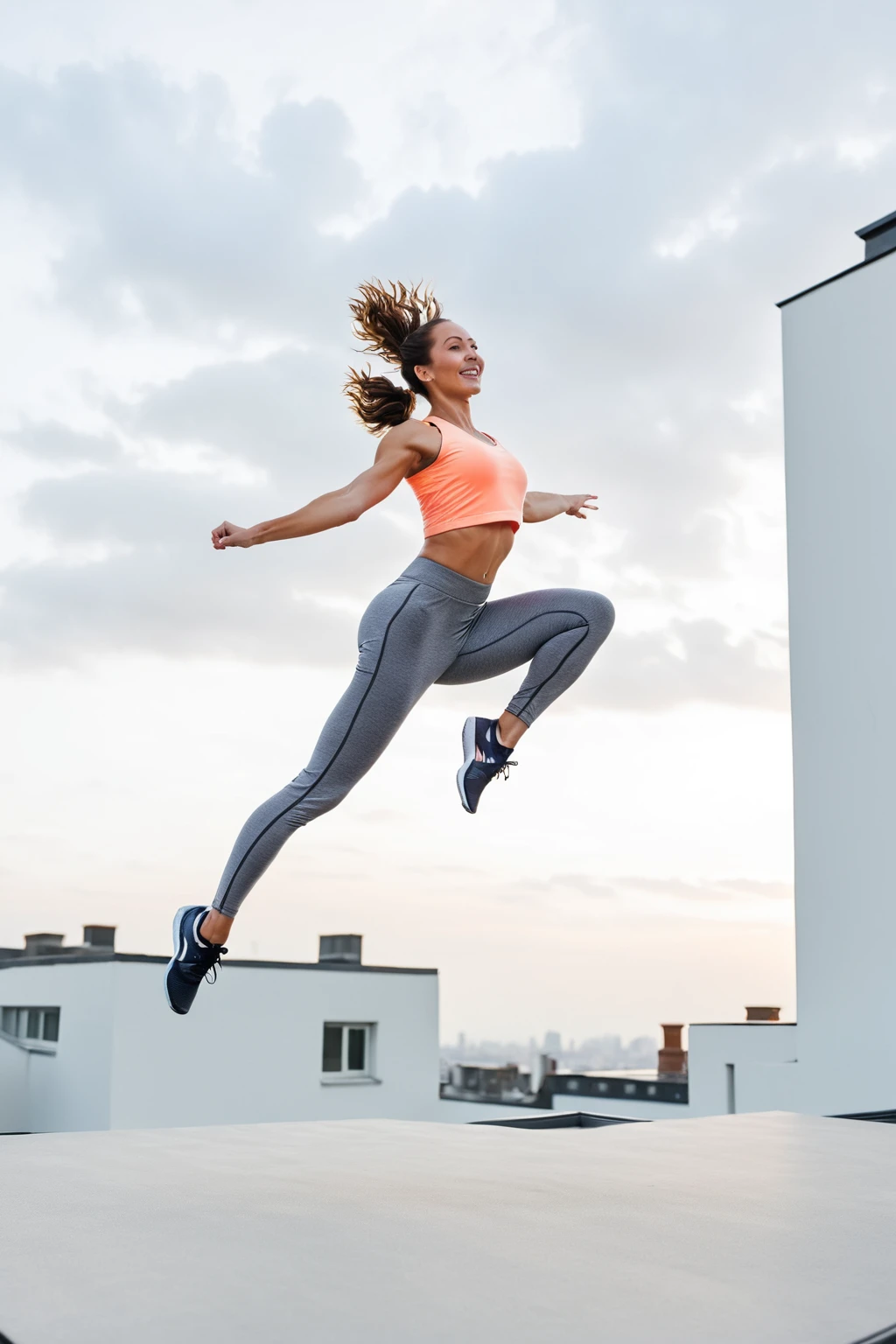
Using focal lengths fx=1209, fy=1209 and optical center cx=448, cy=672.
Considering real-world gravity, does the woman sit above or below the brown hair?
below

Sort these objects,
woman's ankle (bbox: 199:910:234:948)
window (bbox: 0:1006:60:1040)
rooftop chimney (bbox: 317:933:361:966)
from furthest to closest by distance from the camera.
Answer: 1. rooftop chimney (bbox: 317:933:361:966)
2. window (bbox: 0:1006:60:1040)
3. woman's ankle (bbox: 199:910:234:948)

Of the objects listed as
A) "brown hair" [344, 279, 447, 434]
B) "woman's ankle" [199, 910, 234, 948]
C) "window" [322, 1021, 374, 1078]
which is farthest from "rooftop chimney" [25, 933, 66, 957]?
"brown hair" [344, 279, 447, 434]

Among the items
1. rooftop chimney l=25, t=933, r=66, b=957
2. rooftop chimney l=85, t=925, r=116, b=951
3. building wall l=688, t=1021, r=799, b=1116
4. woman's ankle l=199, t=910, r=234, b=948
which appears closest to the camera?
woman's ankle l=199, t=910, r=234, b=948

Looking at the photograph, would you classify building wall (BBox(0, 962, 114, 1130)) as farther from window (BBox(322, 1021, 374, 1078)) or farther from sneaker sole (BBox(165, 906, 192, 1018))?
sneaker sole (BBox(165, 906, 192, 1018))

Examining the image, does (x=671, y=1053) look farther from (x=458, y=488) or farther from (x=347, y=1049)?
(x=458, y=488)

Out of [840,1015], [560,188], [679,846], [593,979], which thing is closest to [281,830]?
[560,188]

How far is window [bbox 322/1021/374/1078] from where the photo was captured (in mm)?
15219

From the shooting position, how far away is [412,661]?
286 cm

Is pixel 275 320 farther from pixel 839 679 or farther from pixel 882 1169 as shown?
pixel 882 1169

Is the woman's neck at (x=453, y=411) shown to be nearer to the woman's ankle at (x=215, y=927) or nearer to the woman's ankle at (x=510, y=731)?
the woman's ankle at (x=510, y=731)

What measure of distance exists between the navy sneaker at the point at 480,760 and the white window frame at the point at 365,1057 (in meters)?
12.8

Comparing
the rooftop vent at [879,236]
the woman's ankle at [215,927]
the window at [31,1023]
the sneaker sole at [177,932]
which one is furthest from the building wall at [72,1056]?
the woman's ankle at [215,927]

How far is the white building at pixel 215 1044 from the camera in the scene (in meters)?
13.4

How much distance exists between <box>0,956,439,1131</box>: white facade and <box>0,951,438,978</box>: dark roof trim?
23mm
